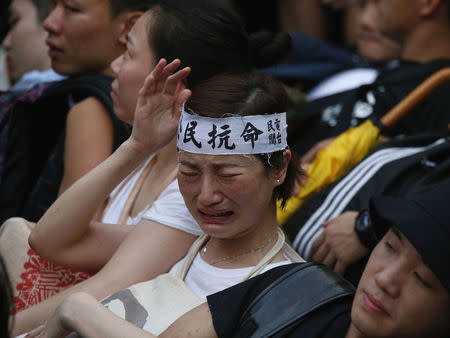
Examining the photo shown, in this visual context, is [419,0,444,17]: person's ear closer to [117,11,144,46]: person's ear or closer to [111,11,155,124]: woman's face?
[117,11,144,46]: person's ear

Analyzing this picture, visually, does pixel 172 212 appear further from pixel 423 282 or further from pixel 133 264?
pixel 423 282

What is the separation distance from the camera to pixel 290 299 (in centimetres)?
205

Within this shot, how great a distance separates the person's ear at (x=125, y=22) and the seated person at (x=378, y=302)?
1.67 metres

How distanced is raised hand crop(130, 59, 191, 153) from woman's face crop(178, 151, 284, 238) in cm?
21

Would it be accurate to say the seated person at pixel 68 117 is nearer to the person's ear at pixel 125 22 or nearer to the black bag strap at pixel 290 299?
the person's ear at pixel 125 22

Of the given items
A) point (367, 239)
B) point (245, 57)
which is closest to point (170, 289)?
point (367, 239)

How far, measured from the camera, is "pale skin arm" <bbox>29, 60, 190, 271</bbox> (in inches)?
97.0

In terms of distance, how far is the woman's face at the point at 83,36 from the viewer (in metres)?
3.46

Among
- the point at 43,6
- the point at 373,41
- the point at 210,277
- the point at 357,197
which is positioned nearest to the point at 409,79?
the point at 357,197

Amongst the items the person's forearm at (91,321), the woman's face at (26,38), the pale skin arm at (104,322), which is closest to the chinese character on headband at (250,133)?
the pale skin arm at (104,322)

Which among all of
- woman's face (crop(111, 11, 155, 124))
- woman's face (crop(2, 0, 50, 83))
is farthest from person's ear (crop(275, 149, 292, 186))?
woman's face (crop(2, 0, 50, 83))

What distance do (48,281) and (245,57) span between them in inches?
49.0

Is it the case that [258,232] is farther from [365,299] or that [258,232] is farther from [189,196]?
[365,299]

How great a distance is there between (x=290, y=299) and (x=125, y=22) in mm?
1892
